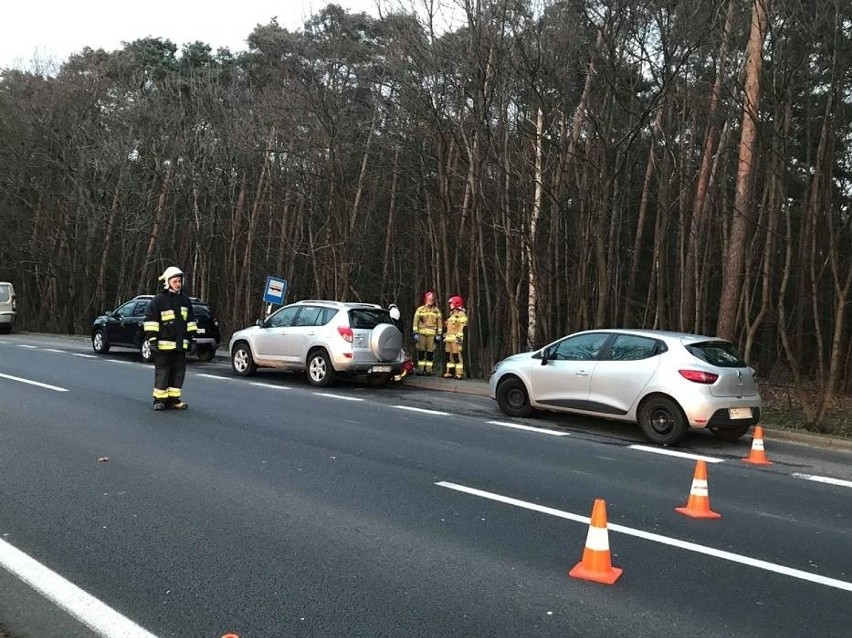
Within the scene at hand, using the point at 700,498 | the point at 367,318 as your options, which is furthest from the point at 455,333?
the point at 700,498

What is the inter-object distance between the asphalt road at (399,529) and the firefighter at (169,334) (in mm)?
427

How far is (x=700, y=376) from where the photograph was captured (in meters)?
9.09

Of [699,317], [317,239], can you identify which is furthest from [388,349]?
[317,239]

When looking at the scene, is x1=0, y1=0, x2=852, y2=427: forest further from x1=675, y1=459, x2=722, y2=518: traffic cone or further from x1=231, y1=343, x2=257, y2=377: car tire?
x1=675, y1=459, x2=722, y2=518: traffic cone

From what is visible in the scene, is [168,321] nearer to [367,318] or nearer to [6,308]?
[367,318]

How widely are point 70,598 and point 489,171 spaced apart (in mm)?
15173

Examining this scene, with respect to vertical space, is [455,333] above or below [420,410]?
above

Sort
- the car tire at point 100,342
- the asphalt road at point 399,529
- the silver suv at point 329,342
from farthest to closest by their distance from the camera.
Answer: the car tire at point 100,342
the silver suv at point 329,342
the asphalt road at point 399,529

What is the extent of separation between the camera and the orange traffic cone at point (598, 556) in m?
4.46

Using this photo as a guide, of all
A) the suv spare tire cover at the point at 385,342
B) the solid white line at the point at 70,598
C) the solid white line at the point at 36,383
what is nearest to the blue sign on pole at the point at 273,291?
the suv spare tire cover at the point at 385,342

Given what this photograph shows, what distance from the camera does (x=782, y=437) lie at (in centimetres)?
1037

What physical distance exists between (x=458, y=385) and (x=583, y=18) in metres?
7.35

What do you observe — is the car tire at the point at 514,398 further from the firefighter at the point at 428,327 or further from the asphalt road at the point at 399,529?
the firefighter at the point at 428,327

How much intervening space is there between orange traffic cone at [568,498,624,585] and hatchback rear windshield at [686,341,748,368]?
5329mm
